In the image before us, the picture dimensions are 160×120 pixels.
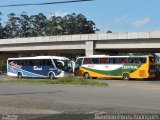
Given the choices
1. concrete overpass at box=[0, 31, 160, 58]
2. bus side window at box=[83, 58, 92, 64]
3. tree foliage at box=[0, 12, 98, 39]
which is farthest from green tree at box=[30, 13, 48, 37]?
bus side window at box=[83, 58, 92, 64]

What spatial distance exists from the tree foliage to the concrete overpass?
1790 inches

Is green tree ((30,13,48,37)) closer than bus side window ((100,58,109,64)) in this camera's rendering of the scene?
No

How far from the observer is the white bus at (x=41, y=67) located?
49.1 metres

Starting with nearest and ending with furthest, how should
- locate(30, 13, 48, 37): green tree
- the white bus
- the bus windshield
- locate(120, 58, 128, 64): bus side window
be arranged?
1. locate(120, 58, 128, 64): bus side window
2. the bus windshield
3. the white bus
4. locate(30, 13, 48, 37): green tree

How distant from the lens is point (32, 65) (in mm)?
52312

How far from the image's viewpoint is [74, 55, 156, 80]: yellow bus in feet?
151

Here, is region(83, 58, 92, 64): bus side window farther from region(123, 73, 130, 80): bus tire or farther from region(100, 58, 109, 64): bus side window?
region(123, 73, 130, 80): bus tire

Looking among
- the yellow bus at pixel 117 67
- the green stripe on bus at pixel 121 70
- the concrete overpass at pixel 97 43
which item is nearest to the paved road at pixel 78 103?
the yellow bus at pixel 117 67

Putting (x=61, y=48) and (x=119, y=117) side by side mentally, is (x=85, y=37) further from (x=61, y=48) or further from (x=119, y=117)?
(x=119, y=117)

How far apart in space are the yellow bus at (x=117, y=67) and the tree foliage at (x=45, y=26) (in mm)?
66539

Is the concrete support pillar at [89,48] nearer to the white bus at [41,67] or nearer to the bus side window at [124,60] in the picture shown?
the white bus at [41,67]

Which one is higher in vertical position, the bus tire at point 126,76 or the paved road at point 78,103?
the bus tire at point 126,76

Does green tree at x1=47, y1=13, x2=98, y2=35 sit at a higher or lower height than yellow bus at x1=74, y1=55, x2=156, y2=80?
higher

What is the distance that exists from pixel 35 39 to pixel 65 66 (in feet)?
74.7
